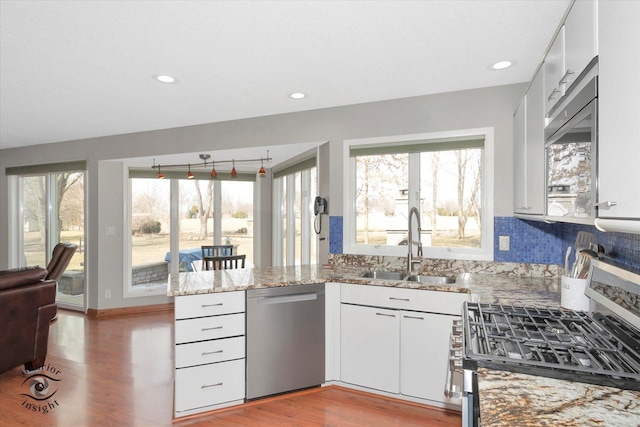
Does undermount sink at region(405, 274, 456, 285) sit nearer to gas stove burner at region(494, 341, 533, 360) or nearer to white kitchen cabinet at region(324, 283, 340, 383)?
white kitchen cabinet at region(324, 283, 340, 383)

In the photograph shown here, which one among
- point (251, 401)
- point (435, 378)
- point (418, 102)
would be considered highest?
point (418, 102)

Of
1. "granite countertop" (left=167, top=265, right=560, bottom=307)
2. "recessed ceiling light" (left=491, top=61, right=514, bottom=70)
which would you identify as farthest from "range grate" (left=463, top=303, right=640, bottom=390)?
"recessed ceiling light" (left=491, top=61, right=514, bottom=70)

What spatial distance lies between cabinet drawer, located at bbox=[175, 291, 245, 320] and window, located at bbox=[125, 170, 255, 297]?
10.4ft

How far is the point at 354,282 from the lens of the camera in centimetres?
276

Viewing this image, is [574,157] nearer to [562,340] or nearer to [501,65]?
[562,340]

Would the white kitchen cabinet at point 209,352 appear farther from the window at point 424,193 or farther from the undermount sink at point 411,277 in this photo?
the window at point 424,193

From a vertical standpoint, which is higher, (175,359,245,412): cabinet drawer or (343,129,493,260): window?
(343,129,493,260): window

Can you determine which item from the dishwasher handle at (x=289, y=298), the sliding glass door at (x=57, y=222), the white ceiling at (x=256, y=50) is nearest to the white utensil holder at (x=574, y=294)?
the white ceiling at (x=256, y=50)

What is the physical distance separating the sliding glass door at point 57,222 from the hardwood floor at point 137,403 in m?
2.05

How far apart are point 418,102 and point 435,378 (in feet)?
7.29

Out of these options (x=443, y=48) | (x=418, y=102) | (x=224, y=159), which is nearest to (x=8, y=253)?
(x=224, y=159)

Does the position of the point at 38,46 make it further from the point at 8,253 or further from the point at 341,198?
the point at 8,253

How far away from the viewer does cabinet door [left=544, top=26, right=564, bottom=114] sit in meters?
1.68

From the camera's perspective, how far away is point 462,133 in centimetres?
308
